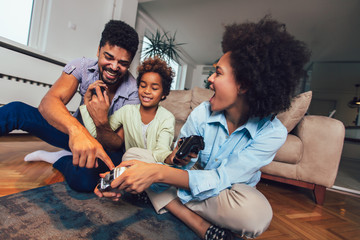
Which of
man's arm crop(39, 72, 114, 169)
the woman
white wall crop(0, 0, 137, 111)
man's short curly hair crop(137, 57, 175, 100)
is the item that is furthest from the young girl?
white wall crop(0, 0, 137, 111)

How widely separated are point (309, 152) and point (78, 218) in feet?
5.27

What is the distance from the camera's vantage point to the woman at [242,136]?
691mm

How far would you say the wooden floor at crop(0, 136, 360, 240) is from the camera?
0.98 metres

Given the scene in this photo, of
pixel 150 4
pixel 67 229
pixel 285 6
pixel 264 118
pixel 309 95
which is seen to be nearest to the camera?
pixel 67 229

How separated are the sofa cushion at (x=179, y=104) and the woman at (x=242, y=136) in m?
1.67

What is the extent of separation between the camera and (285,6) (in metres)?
3.66

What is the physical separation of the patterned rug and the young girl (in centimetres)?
35

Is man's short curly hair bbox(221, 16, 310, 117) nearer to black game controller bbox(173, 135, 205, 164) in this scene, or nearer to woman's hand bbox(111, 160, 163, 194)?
black game controller bbox(173, 135, 205, 164)

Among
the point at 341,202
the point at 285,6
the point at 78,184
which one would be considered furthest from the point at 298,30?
the point at 78,184

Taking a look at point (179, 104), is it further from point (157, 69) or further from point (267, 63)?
point (267, 63)

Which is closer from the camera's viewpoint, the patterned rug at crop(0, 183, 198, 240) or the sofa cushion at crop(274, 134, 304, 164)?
the patterned rug at crop(0, 183, 198, 240)

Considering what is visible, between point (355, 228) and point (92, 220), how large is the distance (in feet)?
4.77

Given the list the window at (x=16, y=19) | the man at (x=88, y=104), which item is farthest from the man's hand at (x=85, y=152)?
the window at (x=16, y=19)

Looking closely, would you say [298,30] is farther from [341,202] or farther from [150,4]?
[341,202]
